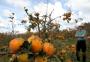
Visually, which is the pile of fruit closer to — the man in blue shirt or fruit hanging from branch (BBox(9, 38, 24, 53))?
fruit hanging from branch (BBox(9, 38, 24, 53))

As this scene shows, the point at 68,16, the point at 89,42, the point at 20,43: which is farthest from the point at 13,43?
the point at 89,42

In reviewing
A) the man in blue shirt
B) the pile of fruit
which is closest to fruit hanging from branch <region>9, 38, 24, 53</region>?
the pile of fruit

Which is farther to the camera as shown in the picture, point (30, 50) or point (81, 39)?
point (81, 39)

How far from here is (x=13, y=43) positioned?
4.37 ft

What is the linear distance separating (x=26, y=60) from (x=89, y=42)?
58.0ft

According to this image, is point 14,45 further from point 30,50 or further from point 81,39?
point 81,39

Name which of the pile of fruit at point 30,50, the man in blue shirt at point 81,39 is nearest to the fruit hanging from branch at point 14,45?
the pile of fruit at point 30,50

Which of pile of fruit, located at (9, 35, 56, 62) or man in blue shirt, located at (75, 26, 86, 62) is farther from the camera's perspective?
man in blue shirt, located at (75, 26, 86, 62)

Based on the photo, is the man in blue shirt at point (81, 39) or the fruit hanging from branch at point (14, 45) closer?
the fruit hanging from branch at point (14, 45)

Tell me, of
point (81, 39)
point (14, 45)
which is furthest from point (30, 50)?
point (81, 39)

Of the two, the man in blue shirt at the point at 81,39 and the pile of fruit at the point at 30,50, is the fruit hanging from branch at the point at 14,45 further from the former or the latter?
the man in blue shirt at the point at 81,39

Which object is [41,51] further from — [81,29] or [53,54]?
[81,29]

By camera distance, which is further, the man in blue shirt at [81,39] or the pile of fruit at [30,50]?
the man in blue shirt at [81,39]

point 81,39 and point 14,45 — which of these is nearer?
point 14,45
